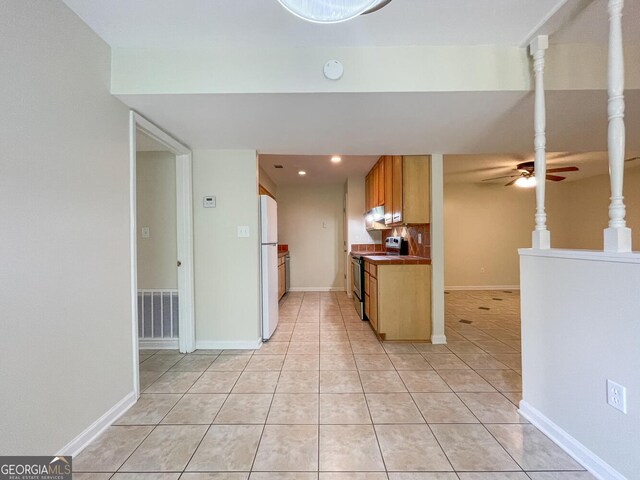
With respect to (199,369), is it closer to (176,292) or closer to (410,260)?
(176,292)

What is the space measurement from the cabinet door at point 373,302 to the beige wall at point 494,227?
3307 millimetres

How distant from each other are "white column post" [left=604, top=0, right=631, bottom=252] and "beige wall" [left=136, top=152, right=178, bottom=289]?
327 cm

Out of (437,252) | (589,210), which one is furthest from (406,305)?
(589,210)

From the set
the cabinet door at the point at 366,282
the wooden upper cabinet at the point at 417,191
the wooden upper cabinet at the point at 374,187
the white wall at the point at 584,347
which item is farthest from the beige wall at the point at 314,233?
the white wall at the point at 584,347

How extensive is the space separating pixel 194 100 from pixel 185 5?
507 millimetres

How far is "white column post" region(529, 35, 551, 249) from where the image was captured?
5.28 ft

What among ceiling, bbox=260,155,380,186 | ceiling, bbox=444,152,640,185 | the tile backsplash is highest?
ceiling, bbox=260,155,380,186

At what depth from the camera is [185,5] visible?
1403 mm

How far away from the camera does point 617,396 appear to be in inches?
47.1

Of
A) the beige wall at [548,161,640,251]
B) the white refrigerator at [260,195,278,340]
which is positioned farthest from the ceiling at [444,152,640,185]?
the white refrigerator at [260,195,278,340]

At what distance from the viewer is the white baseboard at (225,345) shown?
2.86 m

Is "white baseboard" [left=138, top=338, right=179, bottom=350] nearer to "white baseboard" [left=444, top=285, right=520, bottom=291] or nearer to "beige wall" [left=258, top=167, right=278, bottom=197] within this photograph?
"beige wall" [left=258, top=167, right=278, bottom=197]

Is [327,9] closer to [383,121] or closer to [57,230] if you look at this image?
[383,121]

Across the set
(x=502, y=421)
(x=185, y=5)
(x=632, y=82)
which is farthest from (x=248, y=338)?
(x=632, y=82)
